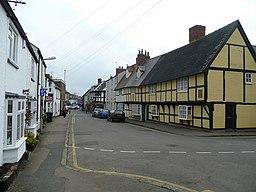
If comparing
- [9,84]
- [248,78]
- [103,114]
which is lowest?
[103,114]

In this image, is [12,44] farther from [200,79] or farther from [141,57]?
[141,57]

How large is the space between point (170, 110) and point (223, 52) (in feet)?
27.4

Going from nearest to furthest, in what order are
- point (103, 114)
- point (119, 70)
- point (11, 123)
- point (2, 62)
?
point (2, 62) → point (11, 123) → point (103, 114) → point (119, 70)

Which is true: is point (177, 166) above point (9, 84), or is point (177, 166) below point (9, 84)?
below

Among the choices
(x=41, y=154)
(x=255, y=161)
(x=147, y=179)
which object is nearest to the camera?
(x=147, y=179)

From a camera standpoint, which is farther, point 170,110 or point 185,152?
point 170,110

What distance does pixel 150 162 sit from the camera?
9.42 metres

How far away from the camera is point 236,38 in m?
22.0

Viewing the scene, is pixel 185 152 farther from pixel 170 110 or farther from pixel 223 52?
pixel 170 110

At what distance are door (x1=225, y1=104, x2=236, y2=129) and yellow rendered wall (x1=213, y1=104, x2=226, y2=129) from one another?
57 centimetres

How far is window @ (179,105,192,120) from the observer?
22.9 metres

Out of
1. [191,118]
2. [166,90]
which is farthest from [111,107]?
[191,118]

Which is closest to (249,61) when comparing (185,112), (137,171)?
(185,112)

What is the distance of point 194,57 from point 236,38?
401cm
